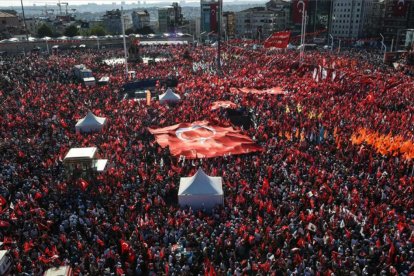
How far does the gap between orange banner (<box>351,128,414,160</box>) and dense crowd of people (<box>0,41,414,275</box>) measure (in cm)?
15

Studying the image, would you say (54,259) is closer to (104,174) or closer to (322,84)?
(104,174)

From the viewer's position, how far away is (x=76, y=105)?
72.9 ft

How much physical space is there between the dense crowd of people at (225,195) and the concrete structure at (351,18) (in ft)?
233

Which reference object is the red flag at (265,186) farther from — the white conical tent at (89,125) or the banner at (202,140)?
the white conical tent at (89,125)

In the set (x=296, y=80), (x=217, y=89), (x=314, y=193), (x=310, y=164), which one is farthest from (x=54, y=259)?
(x=296, y=80)

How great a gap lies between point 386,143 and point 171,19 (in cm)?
9669

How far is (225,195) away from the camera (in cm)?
1220

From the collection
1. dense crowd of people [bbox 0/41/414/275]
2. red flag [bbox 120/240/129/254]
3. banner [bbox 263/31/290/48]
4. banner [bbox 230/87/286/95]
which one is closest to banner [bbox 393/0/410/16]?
banner [bbox 263/31/290/48]

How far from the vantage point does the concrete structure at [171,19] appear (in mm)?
98738

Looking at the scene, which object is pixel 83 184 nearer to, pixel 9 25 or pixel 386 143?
pixel 386 143

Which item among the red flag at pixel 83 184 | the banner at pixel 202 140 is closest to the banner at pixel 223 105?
the banner at pixel 202 140

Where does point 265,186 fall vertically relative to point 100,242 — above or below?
above

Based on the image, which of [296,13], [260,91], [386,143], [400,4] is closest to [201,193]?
[386,143]

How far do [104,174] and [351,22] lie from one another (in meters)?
85.6
